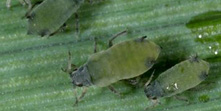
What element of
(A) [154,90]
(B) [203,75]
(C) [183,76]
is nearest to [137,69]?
(A) [154,90]

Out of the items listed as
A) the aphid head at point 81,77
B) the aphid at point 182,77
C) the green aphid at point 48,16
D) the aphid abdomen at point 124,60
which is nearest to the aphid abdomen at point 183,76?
the aphid at point 182,77

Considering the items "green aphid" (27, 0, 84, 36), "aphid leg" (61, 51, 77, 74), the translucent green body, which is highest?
"green aphid" (27, 0, 84, 36)

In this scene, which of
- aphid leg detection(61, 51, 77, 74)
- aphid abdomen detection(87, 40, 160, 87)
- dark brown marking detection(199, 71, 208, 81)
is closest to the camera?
aphid abdomen detection(87, 40, 160, 87)

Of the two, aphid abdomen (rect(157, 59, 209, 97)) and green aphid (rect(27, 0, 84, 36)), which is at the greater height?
green aphid (rect(27, 0, 84, 36))

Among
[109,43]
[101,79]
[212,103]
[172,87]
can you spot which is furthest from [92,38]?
[212,103]

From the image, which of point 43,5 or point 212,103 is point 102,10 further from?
Result: point 212,103

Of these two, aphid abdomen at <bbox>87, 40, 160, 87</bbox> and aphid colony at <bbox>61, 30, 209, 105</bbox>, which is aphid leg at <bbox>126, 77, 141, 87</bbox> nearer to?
aphid colony at <bbox>61, 30, 209, 105</bbox>

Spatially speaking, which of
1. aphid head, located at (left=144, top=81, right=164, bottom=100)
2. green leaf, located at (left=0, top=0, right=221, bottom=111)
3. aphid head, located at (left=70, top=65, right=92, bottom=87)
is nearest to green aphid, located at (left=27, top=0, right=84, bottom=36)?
green leaf, located at (left=0, top=0, right=221, bottom=111)
